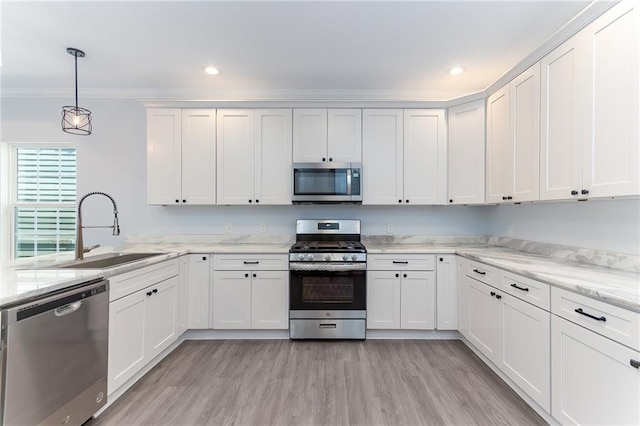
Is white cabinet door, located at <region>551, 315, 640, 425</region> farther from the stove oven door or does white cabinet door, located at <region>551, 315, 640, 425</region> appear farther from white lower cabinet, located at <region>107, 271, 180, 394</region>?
white lower cabinet, located at <region>107, 271, 180, 394</region>

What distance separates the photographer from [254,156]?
3.06 m

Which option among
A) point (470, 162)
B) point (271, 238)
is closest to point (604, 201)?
point (470, 162)

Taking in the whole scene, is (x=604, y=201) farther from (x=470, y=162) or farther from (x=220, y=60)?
(x=220, y=60)

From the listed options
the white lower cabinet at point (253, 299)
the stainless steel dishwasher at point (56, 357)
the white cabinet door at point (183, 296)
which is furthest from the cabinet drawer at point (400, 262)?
the stainless steel dishwasher at point (56, 357)

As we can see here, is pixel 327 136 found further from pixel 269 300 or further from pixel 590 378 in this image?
pixel 590 378

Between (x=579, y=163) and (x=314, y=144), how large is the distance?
7.21ft

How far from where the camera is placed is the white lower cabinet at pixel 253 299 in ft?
9.27

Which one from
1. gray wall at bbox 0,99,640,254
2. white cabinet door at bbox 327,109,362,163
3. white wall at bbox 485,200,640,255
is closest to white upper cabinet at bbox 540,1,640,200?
white wall at bbox 485,200,640,255

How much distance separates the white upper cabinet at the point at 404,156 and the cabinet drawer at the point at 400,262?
62 cm

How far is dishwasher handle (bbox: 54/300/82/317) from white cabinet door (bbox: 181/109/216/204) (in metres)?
1.64

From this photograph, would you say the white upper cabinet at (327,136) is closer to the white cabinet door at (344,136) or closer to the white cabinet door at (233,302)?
the white cabinet door at (344,136)

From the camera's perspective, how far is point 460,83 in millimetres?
3059

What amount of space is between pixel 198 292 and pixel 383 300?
1.90 meters

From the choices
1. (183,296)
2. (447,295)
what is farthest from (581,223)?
(183,296)
